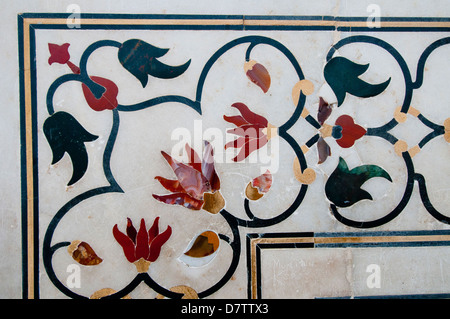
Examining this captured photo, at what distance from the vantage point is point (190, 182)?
0.87m

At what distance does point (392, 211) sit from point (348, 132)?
209mm

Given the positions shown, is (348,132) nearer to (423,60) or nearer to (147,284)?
(423,60)

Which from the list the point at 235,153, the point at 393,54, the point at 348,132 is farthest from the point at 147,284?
the point at 393,54

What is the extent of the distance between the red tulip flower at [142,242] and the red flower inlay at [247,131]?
0.25 meters

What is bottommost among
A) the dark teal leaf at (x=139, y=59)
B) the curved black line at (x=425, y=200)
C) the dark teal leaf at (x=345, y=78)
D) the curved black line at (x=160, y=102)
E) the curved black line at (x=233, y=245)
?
the curved black line at (x=233, y=245)

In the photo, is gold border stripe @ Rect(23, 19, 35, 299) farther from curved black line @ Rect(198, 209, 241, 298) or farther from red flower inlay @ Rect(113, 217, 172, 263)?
curved black line @ Rect(198, 209, 241, 298)

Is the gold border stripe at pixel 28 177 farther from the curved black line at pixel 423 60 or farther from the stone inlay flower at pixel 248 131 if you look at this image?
the curved black line at pixel 423 60

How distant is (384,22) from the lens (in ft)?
2.91

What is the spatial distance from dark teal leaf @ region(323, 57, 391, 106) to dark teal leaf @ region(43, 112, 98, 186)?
1.88ft

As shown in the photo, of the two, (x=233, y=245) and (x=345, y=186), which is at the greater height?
(x=345, y=186)

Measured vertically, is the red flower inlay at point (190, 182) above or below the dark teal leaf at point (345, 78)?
below

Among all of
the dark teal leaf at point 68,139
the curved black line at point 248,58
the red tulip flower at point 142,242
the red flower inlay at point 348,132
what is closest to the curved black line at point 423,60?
the red flower inlay at point 348,132

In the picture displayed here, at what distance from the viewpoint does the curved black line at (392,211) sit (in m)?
0.88

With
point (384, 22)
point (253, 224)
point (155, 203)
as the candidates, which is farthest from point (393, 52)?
point (155, 203)
